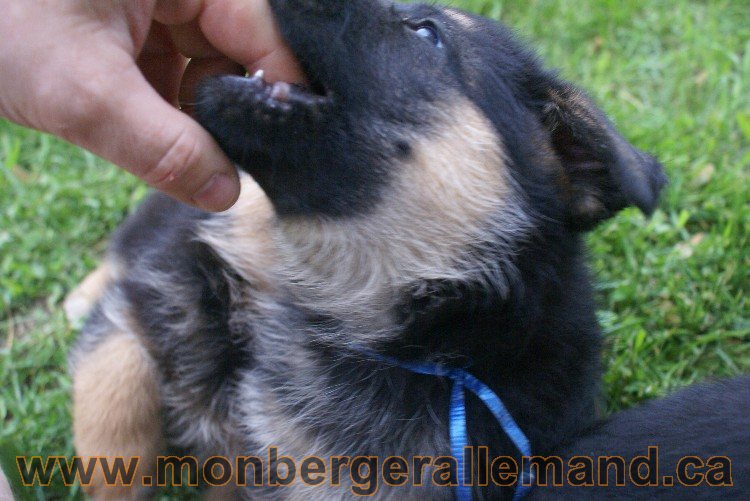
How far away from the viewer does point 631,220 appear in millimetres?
4320

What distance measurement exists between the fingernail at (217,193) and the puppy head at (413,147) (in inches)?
3.2

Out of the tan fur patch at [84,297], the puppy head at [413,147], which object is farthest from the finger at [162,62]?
the tan fur patch at [84,297]

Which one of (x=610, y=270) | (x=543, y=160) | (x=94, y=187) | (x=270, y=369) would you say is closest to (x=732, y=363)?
(x=610, y=270)

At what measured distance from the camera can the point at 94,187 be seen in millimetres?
4625

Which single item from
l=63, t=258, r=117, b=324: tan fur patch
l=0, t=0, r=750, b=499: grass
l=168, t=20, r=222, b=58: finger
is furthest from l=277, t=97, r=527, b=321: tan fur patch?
l=63, t=258, r=117, b=324: tan fur patch

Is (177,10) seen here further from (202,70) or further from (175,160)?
(175,160)

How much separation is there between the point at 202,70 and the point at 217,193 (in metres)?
0.55

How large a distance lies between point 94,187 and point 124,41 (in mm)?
2681

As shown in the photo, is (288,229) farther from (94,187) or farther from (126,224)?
(94,187)

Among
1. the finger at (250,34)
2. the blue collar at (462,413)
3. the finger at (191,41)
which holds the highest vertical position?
the finger at (250,34)

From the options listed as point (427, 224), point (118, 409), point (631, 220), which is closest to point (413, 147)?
point (427, 224)

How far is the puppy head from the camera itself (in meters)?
2.36

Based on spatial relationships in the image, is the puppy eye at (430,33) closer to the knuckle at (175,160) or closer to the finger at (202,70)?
the finger at (202,70)

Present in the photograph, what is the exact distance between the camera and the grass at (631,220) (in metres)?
3.75
